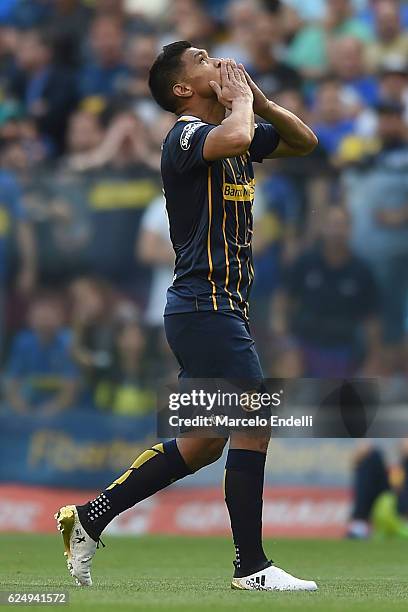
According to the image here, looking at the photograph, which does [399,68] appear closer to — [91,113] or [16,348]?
[91,113]

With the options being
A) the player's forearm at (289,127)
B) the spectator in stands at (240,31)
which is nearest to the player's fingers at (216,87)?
the player's forearm at (289,127)

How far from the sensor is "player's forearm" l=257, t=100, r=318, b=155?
6.18 meters

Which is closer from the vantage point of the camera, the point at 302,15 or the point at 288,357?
the point at 288,357

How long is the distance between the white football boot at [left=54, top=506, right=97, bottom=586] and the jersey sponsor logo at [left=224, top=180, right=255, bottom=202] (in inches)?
60.0

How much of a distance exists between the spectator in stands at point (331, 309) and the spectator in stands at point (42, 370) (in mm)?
1758

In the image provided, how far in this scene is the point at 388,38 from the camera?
1431 cm

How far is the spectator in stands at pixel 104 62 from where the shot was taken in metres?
14.5

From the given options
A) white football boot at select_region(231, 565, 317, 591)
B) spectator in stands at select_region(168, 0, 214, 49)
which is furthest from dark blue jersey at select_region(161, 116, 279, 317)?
spectator in stands at select_region(168, 0, 214, 49)

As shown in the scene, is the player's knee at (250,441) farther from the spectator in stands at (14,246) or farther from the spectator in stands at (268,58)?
the spectator in stands at (268,58)

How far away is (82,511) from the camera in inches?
232

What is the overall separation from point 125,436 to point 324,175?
2.66m

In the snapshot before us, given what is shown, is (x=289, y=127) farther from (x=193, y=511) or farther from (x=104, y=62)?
(x=104, y=62)

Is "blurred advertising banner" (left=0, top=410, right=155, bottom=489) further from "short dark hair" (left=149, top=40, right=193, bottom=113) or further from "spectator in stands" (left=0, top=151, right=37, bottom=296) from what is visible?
"short dark hair" (left=149, top=40, right=193, bottom=113)

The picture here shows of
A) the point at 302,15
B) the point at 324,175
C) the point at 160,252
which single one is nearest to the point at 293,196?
the point at 324,175
